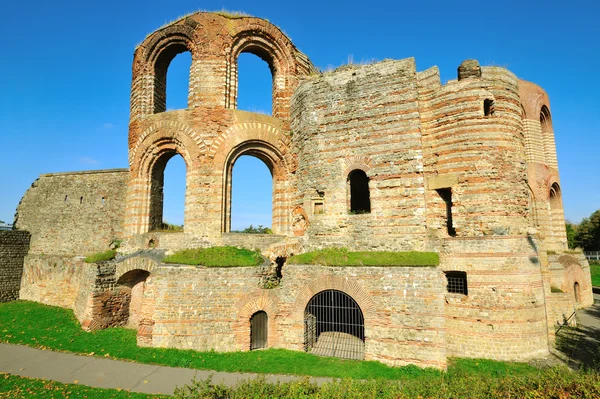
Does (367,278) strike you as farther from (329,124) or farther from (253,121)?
(253,121)

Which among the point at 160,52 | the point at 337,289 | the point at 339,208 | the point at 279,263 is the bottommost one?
the point at 337,289

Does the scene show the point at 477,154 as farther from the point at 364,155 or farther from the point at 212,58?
the point at 212,58

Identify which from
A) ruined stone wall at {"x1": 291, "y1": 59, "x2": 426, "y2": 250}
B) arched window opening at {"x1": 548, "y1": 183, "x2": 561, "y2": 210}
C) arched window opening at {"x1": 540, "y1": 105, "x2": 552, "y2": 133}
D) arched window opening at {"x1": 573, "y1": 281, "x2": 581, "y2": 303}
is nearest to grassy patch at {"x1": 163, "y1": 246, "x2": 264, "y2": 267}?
ruined stone wall at {"x1": 291, "y1": 59, "x2": 426, "y2": 250}

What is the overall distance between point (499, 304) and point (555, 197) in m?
11.4

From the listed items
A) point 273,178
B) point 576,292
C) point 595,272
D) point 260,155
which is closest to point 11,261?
point 260,155

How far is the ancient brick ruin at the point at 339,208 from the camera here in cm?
987

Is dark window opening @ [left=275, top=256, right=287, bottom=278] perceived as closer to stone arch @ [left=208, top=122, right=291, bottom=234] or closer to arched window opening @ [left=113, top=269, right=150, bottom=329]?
stone arch @ [left=208, top=122, right=291, bottom=234]

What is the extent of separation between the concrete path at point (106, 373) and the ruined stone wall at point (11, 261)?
382 inches

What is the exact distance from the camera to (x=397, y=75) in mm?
11516

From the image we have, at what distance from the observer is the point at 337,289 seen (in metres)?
10.4

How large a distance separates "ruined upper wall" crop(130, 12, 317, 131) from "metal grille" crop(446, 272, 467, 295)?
8994mm

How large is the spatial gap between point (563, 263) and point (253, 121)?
15430mm

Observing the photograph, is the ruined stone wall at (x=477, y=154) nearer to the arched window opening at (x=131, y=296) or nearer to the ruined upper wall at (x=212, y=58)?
the ruined upper wall at (x=212, y=58)

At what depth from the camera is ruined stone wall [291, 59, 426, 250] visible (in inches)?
435
